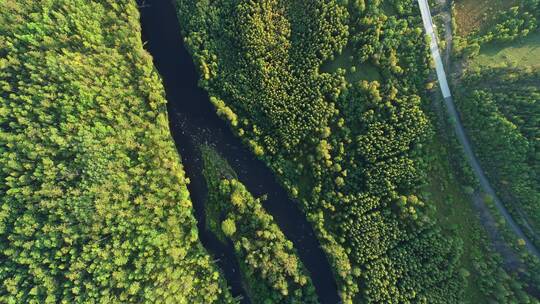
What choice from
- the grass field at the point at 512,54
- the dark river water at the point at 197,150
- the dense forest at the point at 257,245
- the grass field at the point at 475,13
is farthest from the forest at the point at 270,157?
the dark river water at the point at 197,150

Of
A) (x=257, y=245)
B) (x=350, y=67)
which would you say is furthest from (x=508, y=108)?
(x=257, y=245)

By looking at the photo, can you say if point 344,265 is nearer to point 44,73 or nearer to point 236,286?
point 236,286

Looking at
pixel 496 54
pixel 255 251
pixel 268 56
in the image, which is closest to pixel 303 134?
pixel 268 56

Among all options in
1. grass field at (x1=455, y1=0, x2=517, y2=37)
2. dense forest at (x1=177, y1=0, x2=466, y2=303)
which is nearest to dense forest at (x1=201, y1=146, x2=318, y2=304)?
dense forest at (x1=177, y1=0, x2=466, y2=303)

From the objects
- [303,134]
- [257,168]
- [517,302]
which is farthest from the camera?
[257,168]

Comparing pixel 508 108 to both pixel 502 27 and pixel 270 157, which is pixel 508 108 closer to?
pixel 502 27
